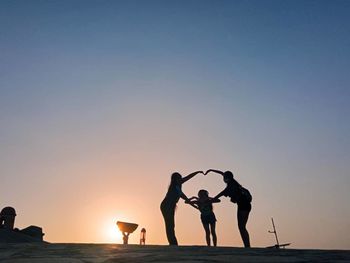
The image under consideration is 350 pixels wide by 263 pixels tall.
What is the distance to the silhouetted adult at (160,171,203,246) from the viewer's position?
6.69 metres

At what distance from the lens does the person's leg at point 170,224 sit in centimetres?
666

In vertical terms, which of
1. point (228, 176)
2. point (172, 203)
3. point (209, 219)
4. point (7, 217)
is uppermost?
point (7, 217)

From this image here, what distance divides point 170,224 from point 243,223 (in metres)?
1.49

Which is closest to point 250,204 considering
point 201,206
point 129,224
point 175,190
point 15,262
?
point 175,190

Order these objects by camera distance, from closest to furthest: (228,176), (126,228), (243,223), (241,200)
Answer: (243,223), (241,200), (228,176), (126,228)

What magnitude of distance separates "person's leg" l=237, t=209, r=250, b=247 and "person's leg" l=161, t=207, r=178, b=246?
4.47 feet

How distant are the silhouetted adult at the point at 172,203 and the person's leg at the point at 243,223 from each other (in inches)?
51.6

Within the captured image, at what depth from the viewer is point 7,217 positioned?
94.9ft

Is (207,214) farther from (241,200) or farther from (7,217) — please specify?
(7,217)

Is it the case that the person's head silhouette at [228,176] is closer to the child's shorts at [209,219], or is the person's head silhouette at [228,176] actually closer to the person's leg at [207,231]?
the child's shorts at [209,219]

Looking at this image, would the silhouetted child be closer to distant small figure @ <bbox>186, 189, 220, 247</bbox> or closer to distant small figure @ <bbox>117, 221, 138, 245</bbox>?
distant small figure @ <bbox>186, 189, 220, 247</bbox>

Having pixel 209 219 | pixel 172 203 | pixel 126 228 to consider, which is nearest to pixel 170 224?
pixel 172 203

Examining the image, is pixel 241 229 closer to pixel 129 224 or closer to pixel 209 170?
pixel 209 170

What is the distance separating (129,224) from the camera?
51.5ft
